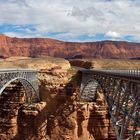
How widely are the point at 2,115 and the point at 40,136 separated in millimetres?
7304

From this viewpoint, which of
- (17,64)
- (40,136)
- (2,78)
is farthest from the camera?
(17,64)

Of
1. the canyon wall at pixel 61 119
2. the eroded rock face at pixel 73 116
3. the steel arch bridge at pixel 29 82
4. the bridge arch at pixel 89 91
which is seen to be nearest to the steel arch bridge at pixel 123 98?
the steel arch bridge at pixel 29 82

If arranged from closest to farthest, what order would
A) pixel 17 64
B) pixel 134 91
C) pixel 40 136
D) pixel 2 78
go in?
pixel 134 91 < pixel 2 78 < pixel 40 136 < pixel 17 64

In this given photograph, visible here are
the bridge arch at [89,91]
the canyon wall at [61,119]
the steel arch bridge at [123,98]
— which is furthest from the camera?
the bridge arch at [89,91]

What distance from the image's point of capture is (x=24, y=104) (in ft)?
237

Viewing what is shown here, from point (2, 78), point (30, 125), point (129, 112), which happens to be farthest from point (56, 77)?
point (129, 112)

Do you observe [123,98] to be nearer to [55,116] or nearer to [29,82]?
[29,82]

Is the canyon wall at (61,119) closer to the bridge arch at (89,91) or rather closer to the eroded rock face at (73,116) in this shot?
A: the eroded rock face at (73,116)

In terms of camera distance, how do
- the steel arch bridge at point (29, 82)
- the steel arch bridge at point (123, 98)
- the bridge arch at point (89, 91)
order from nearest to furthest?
the steel arch bridge at point (123, 98)
the steel arch bridge at point (29, 82)
the bridge arch at point (89, 91)

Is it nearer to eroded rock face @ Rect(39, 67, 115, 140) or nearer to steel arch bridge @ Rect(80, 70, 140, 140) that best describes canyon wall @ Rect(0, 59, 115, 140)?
eroded rock face @ Rect(39, 67, 115, 140)

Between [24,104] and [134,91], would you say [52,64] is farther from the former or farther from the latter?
[134,91]

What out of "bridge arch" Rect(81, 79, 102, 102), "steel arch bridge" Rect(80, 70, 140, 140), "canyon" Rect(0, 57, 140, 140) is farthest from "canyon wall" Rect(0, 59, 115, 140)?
"steel arch bridge" Rect(80, 70, 140, 140)

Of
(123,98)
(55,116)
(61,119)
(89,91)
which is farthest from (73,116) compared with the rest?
(123,98)

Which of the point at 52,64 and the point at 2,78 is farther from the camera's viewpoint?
the point at 52,64
